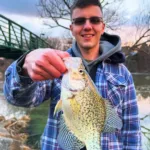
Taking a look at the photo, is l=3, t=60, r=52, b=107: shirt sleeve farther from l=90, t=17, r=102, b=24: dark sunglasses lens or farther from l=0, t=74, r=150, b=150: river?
l=0, t=74, r=150, b=150: river

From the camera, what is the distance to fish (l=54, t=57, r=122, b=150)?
1941 millimetres

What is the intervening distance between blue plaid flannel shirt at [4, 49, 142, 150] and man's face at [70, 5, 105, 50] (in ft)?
0.69

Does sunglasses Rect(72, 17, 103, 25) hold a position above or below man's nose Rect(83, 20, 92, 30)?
above

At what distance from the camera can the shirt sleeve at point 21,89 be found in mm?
2336

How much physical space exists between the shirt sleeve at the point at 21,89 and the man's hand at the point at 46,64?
0.36 meters

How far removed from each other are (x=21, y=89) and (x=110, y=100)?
84 centimetres

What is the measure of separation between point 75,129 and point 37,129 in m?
9.67

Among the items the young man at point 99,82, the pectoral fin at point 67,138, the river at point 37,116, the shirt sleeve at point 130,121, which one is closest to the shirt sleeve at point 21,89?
the young man at point 99,82

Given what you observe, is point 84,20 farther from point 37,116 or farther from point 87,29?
point 37,116

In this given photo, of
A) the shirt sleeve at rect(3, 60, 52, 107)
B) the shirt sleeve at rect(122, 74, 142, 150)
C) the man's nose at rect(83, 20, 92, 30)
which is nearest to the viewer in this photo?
the shirt sleeve at rect(3, 60, 52, 107)

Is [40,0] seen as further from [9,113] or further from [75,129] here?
[75,129]

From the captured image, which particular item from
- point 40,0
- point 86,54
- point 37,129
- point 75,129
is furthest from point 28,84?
point 40,0

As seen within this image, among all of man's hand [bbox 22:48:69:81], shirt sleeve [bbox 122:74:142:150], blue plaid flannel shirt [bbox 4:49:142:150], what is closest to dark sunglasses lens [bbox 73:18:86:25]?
blue plaid flannel shirt [bbox 4:49:142:150]

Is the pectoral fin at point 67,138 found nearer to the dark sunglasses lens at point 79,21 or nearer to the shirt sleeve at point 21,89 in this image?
the shirt sleeve at point 21,89
